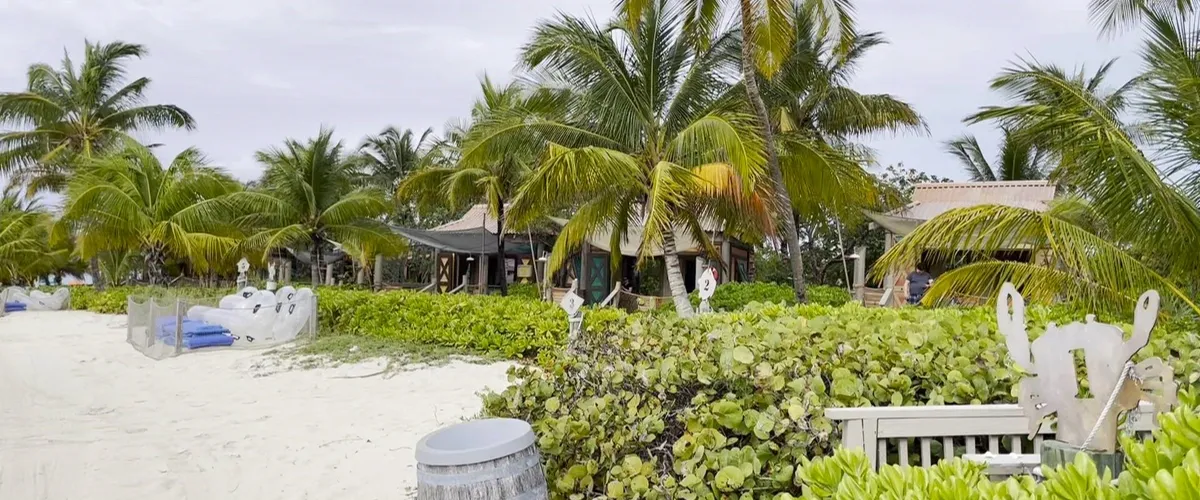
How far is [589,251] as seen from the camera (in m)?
17.8

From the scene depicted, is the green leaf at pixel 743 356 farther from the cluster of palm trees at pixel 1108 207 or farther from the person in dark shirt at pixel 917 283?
the person in dark shirt at pixel 917 283

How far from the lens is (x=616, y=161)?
8.11 meters

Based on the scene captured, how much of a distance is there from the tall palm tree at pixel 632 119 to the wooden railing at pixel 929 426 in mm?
6108

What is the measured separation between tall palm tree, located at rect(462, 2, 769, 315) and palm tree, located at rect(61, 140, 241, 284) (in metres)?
9.34

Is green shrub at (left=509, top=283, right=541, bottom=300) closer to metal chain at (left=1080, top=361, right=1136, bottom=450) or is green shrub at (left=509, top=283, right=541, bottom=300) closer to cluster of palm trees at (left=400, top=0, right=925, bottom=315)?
cluster of palm trees at (left=400, top=0, right=925, bottom=315)

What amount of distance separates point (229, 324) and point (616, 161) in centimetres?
675

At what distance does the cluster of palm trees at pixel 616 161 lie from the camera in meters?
8.18

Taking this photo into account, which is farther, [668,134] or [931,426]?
[668,134]

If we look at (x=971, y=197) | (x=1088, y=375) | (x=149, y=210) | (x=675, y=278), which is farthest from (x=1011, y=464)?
(x=149, y=210)

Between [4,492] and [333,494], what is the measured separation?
2077 mm

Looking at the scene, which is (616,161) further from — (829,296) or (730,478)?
(829,296)

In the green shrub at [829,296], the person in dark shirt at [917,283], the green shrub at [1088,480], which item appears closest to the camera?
the green shrub at [1088,480]

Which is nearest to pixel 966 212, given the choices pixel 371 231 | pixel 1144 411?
pixel 1144 411

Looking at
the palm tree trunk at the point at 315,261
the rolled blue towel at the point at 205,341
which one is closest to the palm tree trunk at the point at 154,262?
the palm tree trunk at the point at 315,261
